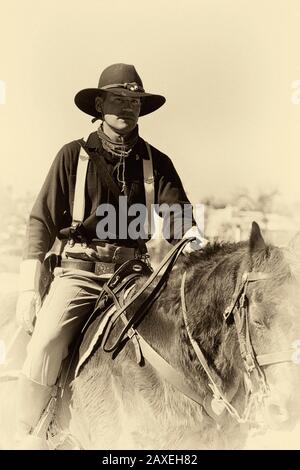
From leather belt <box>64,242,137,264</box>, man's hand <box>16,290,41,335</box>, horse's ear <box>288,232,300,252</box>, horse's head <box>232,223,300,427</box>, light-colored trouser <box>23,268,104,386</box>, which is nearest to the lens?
horse's head <box>232,223,300,427</box>

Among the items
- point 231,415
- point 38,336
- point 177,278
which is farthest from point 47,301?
point 231,415

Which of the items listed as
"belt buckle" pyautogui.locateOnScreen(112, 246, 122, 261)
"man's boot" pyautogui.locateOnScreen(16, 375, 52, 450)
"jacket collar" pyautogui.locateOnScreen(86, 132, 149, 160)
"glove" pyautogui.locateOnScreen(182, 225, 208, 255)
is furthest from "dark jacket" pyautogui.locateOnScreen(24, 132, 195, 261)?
"man's boot" pyautogui.locateOnScreen(16, 375, 52, 450)

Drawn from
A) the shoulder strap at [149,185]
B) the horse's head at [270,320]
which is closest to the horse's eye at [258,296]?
the horse's head at [270,320]

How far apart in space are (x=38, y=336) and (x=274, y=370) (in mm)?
1606

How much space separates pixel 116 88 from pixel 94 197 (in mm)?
806

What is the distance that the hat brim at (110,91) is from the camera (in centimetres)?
496

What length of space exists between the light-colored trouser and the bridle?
794mm

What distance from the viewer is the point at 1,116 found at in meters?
5.38

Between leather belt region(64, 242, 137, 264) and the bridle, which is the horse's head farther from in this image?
leather belt region(64, 242, 137, 264)

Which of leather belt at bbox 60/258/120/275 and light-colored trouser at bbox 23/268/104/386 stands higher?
leather belt at bbox 60/258/120/275

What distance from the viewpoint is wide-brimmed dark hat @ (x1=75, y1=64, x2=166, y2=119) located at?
4973mm

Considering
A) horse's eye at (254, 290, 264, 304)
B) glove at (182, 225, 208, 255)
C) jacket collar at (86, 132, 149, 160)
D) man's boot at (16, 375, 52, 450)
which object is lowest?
man's boot at (16, 375, 52, 450)

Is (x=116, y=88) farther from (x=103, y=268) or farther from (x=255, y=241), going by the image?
(x=255, y=241)

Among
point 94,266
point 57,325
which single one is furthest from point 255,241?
point 57,325
